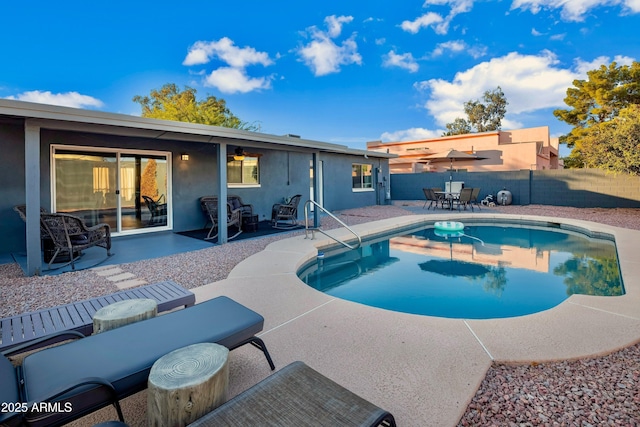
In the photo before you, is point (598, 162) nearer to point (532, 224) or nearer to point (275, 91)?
point (532, 224)

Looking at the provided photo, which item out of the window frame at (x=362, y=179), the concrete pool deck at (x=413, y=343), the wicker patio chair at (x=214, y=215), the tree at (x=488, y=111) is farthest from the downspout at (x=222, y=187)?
the tree at (x=488, y=111)

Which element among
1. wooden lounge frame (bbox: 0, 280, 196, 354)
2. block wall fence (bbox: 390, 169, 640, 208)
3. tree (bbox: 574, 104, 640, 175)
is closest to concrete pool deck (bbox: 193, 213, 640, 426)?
wooden lounge frame (bbox: 0, 280, 196, 354)

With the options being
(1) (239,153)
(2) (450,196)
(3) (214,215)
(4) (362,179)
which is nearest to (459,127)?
(2) (450,196)

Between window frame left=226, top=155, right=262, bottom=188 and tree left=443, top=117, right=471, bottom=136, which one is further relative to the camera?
tree left=443, top=117, right=471, bottom=136

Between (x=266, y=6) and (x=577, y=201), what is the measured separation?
1622 cm

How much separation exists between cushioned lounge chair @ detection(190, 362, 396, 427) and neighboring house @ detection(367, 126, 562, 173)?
2110 centimetres

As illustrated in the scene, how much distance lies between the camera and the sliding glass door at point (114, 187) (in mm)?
6930

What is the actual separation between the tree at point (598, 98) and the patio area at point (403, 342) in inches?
690

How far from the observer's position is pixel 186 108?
27.9 metres

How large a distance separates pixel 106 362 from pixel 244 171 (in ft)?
29.0

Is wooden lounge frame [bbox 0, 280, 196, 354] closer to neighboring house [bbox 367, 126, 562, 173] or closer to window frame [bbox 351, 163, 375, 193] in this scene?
window frame [bbox 351, 163, 375, 193]

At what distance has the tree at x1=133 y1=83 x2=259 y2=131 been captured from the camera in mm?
27016

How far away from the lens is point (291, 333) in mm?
2840

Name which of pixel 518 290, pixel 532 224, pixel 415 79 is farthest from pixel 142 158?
pixel 415 79
